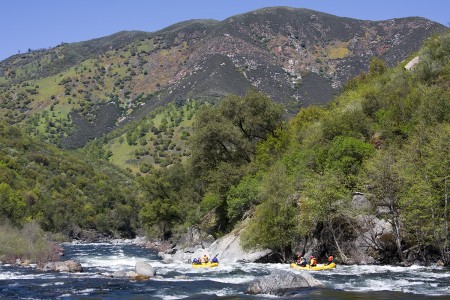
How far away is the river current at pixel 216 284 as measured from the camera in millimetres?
27391

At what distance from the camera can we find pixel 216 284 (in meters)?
32.3

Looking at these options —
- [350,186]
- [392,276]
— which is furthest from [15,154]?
[392,276]

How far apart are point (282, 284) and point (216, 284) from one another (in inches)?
201

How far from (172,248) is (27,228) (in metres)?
21.6

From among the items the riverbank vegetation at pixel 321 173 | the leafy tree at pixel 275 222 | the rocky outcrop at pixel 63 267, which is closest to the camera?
the riverbank vegetation at pixel 321 173

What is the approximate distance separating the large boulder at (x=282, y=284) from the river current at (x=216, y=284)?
789 millimetres

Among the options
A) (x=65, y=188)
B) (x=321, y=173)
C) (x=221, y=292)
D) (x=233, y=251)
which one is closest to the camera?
(x=221, y=292)

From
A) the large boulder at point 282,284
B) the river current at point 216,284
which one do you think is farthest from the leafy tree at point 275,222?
the large boulder at point 282,284

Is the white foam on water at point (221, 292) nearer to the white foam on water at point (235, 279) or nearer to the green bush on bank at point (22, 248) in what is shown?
the white foam on water at point (235, 279)

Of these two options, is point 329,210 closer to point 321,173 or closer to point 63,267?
point 321,173

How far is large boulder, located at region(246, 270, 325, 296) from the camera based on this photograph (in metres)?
28.3

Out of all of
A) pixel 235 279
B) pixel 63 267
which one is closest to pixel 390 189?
pixel 235 279

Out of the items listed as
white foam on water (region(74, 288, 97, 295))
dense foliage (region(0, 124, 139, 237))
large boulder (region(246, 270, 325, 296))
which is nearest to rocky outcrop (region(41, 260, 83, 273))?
white foam on water (region(74, 288, 97, 295))

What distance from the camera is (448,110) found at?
50594 millimetres
